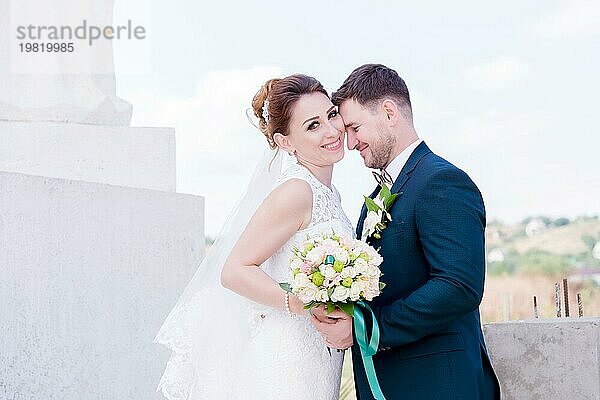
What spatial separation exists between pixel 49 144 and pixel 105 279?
832 millimetres

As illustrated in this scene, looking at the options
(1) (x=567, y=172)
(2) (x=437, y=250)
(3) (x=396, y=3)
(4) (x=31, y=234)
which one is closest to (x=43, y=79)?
(4) (x=31, y=234)

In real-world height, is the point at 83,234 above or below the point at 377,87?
below

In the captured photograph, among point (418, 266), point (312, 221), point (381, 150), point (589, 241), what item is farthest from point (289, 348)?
point (589, 241)

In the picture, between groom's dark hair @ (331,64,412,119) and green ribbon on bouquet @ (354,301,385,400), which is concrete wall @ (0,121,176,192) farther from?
green ribbon on bouquet @ (354,301,385,400)

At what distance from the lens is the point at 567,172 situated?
58.7 feet

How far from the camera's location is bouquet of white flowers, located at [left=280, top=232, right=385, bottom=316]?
9.48 ft

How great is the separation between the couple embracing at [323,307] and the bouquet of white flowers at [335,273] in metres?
0.10

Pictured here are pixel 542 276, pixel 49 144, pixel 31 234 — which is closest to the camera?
pixel 31 234

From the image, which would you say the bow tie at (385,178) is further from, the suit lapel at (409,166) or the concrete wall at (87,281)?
the concrete wall at (87,281)

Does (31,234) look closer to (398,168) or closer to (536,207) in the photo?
(398,168)

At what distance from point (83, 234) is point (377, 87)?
273 cm

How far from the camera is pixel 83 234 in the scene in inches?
216

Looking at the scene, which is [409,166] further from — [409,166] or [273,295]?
[273,295]

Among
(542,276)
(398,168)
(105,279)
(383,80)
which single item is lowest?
(542,276)
